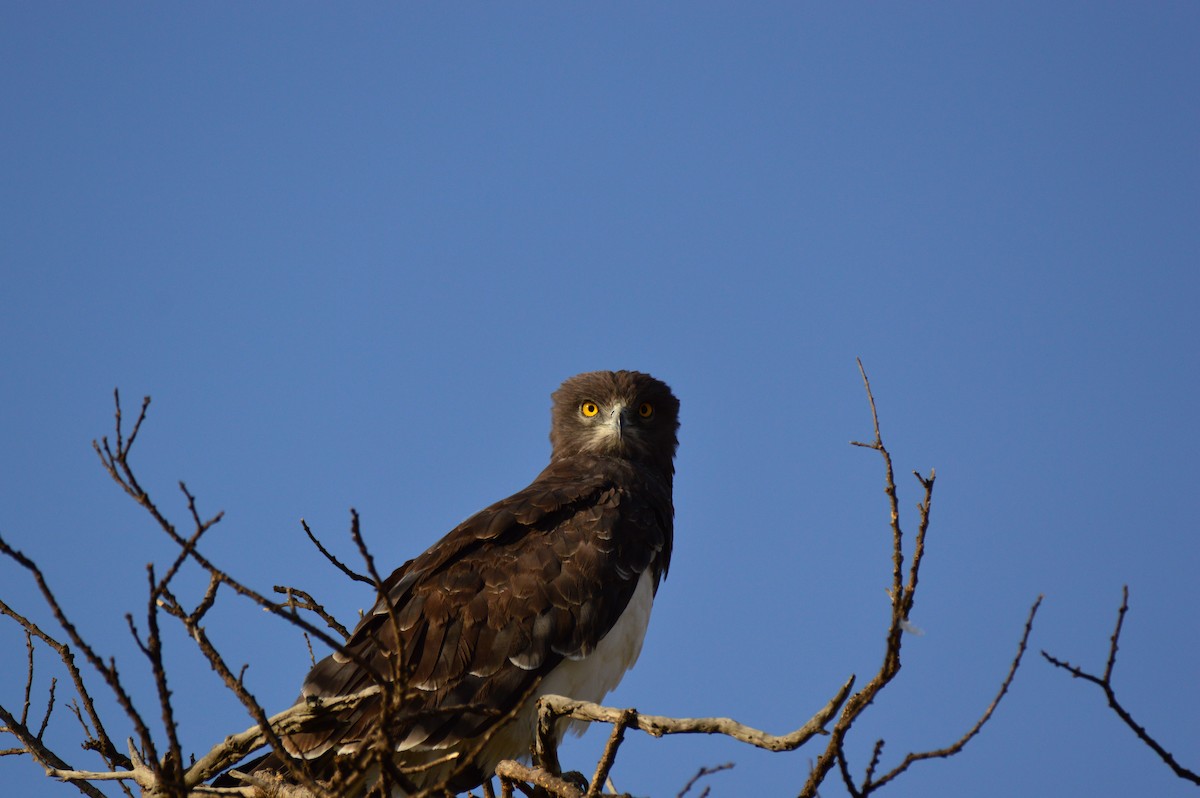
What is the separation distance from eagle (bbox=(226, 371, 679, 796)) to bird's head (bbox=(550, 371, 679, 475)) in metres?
1.08

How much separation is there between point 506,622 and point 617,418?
2793 millimetres

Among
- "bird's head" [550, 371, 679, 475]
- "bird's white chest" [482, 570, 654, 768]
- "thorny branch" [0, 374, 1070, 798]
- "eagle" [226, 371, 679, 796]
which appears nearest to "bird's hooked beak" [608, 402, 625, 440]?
"bird's head" [550, 371, 679, 475]

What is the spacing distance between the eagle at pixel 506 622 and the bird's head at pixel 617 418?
1.08 meters

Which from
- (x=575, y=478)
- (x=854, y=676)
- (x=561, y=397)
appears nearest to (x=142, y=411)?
(x=854, y=676)

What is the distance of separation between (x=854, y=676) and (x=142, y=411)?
3117 millimetres

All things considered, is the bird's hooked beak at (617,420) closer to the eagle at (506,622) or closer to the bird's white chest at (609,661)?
the eagle at (506,622)

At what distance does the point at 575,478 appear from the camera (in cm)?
816

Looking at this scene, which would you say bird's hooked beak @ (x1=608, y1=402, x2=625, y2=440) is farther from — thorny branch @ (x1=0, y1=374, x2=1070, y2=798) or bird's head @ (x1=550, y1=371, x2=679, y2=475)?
thorny branch @ (x1=0, y1=374, x2=1070, y2=798)

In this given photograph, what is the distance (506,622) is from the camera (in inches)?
262

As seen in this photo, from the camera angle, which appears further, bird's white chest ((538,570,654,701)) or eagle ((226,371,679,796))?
bird's white chest ((538,570,654,701))

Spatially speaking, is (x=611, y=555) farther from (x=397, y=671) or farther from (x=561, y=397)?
(x=397, y=671)

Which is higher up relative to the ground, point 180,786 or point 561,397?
point 561,397

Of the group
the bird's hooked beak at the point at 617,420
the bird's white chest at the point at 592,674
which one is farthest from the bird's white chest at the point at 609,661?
the bird's hooked beak at the point at 617,420

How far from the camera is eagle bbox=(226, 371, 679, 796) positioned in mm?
6199
